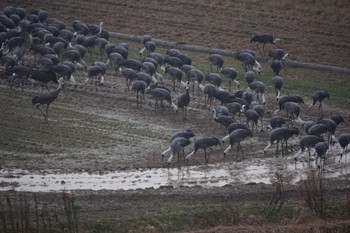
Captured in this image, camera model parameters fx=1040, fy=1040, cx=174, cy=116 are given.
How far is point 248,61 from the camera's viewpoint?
3103 centimetres

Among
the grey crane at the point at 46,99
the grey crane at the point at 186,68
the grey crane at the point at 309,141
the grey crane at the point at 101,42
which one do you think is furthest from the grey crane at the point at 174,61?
the grey crane at the point at 309,141

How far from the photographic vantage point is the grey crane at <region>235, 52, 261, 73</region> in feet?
102

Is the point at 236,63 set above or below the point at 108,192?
above

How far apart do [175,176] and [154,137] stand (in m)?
2.76

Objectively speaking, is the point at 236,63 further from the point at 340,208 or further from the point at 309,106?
the point at 340,208

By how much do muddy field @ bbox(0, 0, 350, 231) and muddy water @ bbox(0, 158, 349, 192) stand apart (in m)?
0.02

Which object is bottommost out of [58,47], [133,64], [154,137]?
[154,137]

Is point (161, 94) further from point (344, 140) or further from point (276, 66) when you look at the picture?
point (344, 140)

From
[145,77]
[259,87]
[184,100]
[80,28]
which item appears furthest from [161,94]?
[80,28]

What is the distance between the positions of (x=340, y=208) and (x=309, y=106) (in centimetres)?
806

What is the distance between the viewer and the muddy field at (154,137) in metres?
22.4

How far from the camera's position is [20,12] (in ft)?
117

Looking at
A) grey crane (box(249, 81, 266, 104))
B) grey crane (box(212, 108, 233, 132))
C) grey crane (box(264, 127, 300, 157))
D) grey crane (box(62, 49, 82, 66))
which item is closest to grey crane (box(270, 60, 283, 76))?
grey crane (box(249, 81, 266, 104))

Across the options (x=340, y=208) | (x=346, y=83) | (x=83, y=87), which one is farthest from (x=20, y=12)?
(x=340, y=208)
